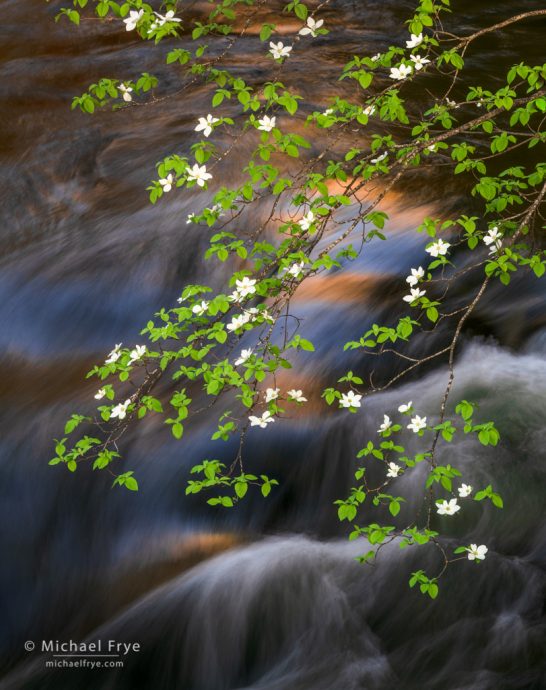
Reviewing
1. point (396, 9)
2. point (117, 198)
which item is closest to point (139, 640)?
point (117, 198)

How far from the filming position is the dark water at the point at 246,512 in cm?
341

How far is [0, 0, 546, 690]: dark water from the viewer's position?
341cm

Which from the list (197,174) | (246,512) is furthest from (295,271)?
(246,512)

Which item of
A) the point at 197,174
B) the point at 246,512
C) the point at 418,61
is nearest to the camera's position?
the point at 197,174

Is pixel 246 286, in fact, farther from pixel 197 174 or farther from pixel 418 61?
pixel 418 61

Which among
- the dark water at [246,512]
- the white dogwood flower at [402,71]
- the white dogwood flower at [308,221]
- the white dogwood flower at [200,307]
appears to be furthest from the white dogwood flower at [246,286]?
the dark water at [246,512]

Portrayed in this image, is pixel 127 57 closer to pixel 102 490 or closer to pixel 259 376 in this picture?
pixel 102 490

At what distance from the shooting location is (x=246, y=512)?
13.7 feet

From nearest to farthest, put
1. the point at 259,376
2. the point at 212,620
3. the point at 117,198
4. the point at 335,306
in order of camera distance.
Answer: the point at 259,376 < the point at 212,620 < the point at 335,306 < the point at 117,198

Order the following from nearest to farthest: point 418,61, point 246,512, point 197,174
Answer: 1. point 197,174
2. point 418,61
3. point 246,512

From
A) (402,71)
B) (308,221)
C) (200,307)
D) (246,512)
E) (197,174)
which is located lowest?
(246,512)

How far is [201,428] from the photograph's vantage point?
4594mm

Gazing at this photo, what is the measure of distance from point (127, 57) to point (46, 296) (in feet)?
11.6

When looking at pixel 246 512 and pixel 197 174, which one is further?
pixel 246 512
